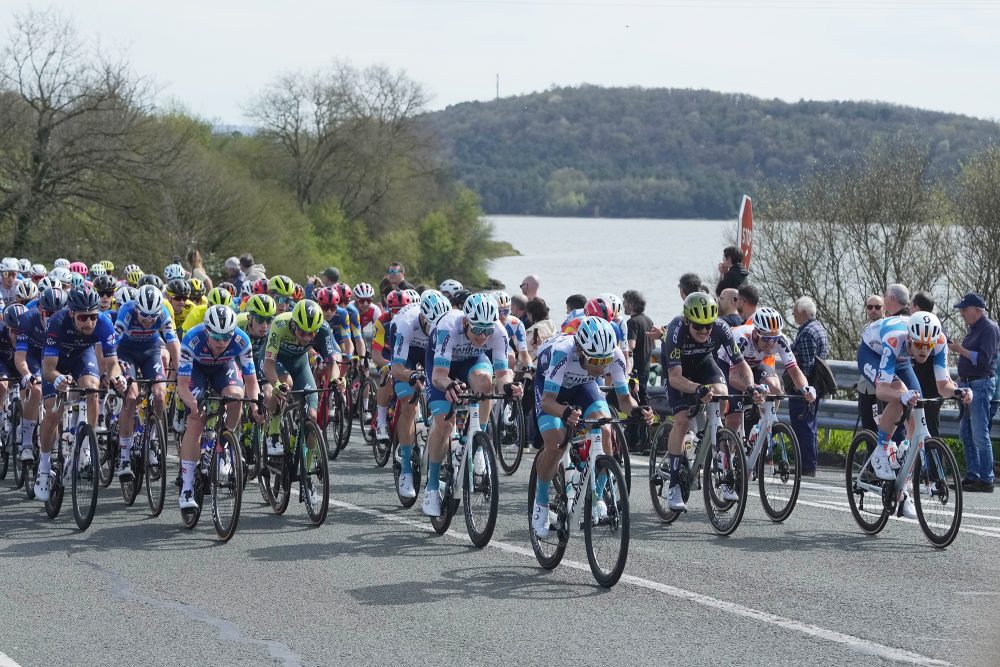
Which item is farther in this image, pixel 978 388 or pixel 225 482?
pixel 978 388

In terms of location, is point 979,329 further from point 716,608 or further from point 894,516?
point 716,608

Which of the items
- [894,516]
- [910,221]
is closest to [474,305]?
[894,516]

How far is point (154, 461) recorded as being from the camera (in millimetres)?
11352

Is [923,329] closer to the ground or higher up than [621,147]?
closer to the ground

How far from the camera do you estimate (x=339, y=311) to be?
15.6 metres

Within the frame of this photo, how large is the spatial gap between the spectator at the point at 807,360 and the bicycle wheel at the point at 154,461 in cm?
659

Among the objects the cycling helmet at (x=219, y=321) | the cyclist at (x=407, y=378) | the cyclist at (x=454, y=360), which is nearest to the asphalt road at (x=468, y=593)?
the cyclist at (x=407, y=378)

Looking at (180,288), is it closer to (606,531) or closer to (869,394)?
(606,531)

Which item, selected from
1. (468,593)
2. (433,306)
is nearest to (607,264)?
(433,306)

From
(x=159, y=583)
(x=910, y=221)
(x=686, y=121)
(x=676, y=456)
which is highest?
(x=686, y=121)

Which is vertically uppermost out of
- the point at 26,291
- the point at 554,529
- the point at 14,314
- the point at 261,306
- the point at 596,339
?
the point at 26,291

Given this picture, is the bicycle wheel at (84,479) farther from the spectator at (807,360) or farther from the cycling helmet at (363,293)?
the spectator at (807,360)

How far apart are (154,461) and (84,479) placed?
3.06ft

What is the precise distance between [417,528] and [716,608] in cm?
337
